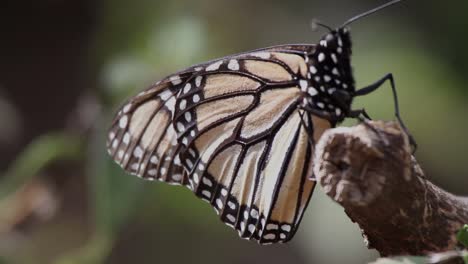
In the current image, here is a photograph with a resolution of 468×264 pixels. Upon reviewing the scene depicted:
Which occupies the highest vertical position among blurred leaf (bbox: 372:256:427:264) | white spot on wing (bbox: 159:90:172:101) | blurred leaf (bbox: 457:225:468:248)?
white spot on wing (bbox: 159:90:172:101)

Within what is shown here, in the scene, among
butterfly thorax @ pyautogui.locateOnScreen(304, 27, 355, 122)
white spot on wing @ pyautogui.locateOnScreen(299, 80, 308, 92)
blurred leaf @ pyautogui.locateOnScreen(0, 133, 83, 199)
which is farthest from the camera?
blurred leaf @ pyautogui.locateOnScreen(0, 133, 83, 199)

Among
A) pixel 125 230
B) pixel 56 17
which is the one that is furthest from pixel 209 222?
pixel 56 17

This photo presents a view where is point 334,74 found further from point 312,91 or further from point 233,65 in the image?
point 233,65

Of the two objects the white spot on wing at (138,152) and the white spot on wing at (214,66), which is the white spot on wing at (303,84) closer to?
the white spot on wing at (214,66)

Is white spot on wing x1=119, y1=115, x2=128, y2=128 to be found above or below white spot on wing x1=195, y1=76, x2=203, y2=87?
below

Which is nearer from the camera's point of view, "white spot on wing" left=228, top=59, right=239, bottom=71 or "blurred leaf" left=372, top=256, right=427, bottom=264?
"blurred leaf" left=372, top=256, right=427, bottom=264

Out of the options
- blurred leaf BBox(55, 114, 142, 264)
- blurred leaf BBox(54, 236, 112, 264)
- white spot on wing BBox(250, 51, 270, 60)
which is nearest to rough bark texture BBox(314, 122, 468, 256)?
white spot on wing BBox(250, 51, 270, 60)

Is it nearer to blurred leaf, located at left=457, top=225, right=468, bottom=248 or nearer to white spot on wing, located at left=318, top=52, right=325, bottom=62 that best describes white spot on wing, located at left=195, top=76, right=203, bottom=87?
white spot on wing, located at left=318, top=52, right=325, bottom=62

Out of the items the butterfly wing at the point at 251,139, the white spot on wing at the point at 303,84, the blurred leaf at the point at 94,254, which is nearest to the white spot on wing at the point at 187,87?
the butterfly wing at the point at 251,139
